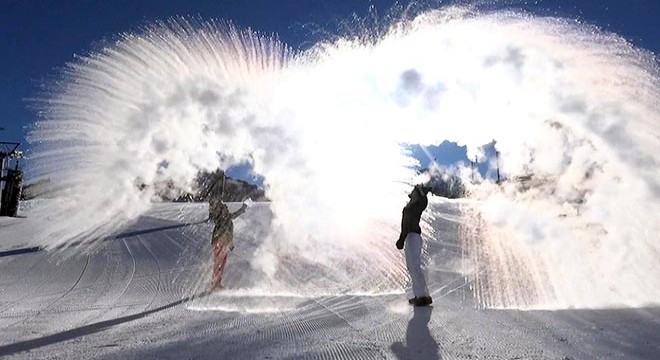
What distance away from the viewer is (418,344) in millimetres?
5742

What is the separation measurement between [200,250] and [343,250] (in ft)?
16.2

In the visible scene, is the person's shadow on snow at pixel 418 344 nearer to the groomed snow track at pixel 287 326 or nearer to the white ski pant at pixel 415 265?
the groomed snow track at pixel 287 326

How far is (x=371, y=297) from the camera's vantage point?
31.7ft

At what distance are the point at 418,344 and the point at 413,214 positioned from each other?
348 centimetres

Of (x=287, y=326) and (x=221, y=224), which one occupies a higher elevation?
(x=221, y=224)

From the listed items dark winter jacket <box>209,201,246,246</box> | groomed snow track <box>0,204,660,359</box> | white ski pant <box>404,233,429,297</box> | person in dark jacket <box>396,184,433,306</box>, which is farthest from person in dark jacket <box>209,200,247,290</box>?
white ski pant <box>404,233,429,297</box>

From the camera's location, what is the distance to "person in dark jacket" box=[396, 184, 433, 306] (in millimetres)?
8570

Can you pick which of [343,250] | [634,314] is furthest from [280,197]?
[634,314]

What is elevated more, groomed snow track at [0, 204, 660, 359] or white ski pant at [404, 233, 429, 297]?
white ski pant at [404, 233, 429, 297]

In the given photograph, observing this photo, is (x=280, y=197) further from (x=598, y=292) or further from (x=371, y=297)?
(x=598, y=292)

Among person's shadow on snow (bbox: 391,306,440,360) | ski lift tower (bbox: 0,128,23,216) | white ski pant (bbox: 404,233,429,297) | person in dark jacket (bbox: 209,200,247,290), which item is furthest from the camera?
ski lift tower (bbox: 0,128,23,216)

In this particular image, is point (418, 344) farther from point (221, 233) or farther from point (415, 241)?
point (221, 233)

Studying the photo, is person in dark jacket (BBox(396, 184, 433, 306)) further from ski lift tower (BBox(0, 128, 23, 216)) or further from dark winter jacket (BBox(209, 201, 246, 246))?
ski lift tower (BBox(0, 128, 23, 216))

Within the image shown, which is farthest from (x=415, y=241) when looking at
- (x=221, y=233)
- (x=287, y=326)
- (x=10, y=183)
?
(x=10, y=183)
